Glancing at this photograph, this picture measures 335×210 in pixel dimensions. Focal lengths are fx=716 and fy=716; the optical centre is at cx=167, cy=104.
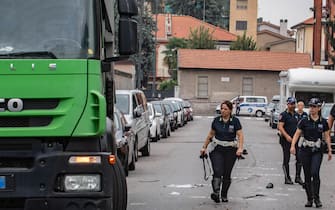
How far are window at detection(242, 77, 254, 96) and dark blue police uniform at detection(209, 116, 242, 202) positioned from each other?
5761cm

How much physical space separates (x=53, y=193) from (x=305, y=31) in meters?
76.6

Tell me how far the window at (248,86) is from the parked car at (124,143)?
52761 millimetres

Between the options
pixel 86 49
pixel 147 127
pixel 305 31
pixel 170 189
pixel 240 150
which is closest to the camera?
pixel 86 49

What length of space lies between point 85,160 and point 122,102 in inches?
512

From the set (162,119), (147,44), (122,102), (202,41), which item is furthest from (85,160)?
(202,41)

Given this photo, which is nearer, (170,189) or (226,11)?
(170,189)

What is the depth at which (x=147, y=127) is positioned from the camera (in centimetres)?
2142

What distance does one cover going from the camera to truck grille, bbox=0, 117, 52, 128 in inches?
280

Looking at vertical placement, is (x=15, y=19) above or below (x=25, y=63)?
above

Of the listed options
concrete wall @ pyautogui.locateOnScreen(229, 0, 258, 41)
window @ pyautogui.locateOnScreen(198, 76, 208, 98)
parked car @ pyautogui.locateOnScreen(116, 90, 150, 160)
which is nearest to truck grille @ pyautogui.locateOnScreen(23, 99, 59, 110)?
parked car @ pyautogui.locateOnScreen(116, 90, 150, 160)

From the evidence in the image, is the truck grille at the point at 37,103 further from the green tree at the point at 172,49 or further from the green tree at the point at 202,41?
the green tree at the point at 172,49

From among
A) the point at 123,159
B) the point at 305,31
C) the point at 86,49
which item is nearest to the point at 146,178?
the point at 123,159

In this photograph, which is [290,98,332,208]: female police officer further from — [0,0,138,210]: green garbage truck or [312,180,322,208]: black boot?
[0,0,138,210]: green garbage truck

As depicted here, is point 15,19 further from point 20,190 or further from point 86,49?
point 20,190
